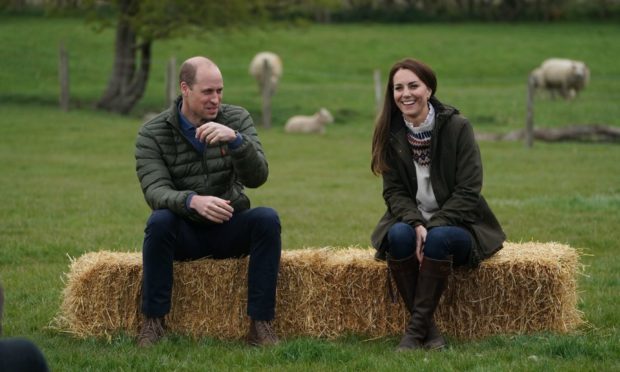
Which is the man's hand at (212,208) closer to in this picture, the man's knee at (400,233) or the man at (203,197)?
the man at (203,197)

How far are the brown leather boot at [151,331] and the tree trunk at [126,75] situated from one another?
26037 millimetres

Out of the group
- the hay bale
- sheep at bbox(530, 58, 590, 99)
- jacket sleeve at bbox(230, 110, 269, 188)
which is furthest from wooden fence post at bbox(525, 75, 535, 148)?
jacket sleeve at bbox(230, 110, 269, 188)

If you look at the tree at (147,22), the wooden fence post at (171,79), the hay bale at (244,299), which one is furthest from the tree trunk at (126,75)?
the hay bale at (244,299)

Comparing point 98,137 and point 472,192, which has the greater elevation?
point 472,192

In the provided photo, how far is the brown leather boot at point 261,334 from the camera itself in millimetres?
6945

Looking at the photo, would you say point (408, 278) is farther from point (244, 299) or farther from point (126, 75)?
point (126, 75)

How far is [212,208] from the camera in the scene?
675 cm

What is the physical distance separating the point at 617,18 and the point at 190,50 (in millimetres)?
24891

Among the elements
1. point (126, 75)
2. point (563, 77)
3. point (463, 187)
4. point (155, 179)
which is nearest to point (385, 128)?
point (463, 187)

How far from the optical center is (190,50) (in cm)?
4744

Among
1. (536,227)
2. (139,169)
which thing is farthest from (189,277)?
(536,227)

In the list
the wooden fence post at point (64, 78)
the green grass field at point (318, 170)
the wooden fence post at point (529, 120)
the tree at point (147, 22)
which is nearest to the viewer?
the green grass field at point (318, 170)

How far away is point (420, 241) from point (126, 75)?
1079 inches

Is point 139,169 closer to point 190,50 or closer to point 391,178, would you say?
point 391,178
